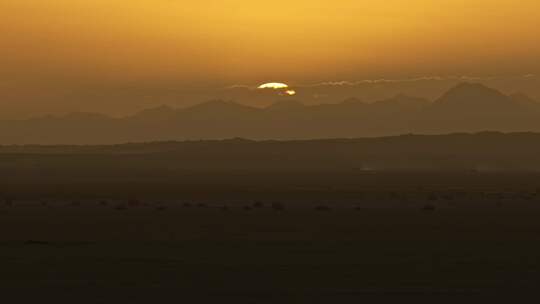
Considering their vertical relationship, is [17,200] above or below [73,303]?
above

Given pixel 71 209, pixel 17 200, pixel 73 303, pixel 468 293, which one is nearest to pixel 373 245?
pixel 468 293

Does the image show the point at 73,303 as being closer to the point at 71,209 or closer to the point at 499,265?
the point at 499,265

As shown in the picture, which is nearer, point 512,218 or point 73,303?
point 73,303

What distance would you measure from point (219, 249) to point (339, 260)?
172 inches

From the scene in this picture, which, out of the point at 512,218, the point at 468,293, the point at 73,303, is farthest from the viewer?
the point at 512,218

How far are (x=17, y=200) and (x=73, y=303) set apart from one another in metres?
43.3

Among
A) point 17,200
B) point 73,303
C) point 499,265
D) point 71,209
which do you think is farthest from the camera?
point 17,200

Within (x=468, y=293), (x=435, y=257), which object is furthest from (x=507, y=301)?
(x=435, y=257)

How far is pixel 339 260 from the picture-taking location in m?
30.3

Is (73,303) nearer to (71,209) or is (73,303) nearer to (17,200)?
(71,209)

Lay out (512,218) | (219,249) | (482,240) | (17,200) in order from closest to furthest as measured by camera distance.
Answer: (219,249) → (482,240) → (512,218) → (17,200)

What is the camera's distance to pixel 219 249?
33.6 metres

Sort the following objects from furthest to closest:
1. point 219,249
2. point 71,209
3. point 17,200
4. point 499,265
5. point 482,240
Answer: point 17,200
point 71,209
point 482,240
point 219,249
point 499,265

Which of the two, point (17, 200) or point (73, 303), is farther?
point (17, 200)
